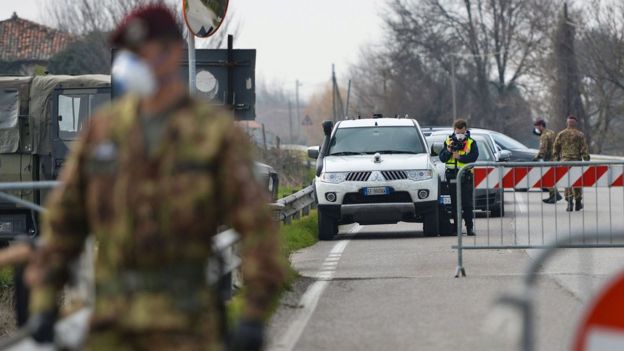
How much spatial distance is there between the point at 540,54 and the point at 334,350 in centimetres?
7495

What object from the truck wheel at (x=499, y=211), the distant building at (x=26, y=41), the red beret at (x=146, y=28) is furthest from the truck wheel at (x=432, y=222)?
the distant building at (x=26, y=41)

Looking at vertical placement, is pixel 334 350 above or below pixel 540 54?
below

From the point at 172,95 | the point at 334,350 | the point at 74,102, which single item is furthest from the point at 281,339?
the point at 74,102

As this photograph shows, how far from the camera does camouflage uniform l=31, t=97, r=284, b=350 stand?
4.95m

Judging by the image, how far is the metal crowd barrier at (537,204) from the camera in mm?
15516

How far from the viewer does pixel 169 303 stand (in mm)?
4938

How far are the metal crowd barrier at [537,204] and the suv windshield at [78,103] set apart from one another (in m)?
6.54

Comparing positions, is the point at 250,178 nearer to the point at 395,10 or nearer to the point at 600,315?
the point at 600,315

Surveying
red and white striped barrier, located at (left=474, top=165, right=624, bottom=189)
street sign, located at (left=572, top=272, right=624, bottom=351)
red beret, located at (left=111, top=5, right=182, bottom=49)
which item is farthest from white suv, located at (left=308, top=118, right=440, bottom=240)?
red beret, located at (left=111, top=5, right=182, bottom=49)

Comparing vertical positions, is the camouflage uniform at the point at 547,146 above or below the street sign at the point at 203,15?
below

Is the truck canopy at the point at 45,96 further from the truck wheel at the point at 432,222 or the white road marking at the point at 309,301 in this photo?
the white road marking at the point at 309,301

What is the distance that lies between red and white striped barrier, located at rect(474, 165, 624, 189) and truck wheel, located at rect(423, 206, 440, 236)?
15.6 feet

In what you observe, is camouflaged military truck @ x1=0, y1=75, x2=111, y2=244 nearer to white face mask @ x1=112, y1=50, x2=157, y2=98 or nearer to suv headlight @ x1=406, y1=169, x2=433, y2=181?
suv headlight @ x1=406, y1=169, x2=433, y2=181

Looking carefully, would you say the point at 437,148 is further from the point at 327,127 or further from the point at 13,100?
the point at 13,100
